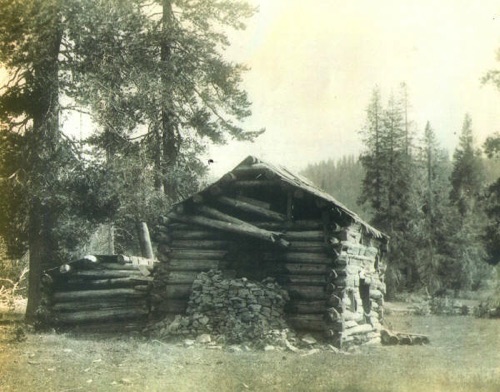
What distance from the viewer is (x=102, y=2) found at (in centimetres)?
1880

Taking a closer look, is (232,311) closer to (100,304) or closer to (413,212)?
(100,304)

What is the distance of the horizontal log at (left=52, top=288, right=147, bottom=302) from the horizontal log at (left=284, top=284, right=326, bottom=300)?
197 inches

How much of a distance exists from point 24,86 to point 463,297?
38710 mm

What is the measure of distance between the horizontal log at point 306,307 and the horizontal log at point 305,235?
1722 millimetres

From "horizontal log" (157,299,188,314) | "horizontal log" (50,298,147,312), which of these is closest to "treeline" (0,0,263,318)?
"horizontal log" (50,298,147,312)

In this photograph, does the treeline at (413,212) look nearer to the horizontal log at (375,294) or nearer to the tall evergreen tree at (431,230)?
the tall evergreen tree at (431,230)

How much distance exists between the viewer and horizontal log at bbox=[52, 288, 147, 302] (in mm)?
17188

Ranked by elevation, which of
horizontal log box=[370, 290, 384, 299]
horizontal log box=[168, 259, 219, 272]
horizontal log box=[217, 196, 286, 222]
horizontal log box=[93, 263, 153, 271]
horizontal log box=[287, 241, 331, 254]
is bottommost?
horizontal log box=[370, 290, 384, 299]

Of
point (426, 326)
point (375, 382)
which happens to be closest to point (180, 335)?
point (375, 382)

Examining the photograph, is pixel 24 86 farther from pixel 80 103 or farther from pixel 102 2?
pixel 102 2

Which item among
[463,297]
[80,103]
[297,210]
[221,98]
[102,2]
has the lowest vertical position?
[463,297]

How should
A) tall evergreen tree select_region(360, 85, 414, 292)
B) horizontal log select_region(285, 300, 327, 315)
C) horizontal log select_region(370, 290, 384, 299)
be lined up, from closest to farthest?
horizontal log select_region(285, 300, 327, 315), horizontal log select_region(370, 290, 384, 299), tall evergreen tree select_region(360, 85, 414, 292)

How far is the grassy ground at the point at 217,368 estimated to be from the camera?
31.5 feet

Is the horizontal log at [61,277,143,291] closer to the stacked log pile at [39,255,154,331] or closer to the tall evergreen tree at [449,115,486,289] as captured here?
the stacked log pile at [39,255,154,331]
